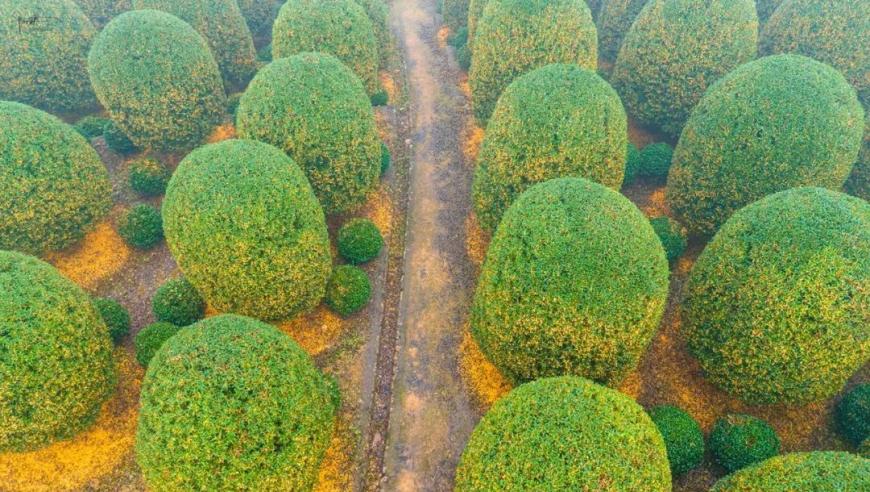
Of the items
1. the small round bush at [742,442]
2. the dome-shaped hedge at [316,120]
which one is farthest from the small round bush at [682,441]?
the dome-shaped hedge at [316,120]

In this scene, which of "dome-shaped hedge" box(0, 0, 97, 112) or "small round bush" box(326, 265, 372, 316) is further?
"dome-shaped hedge" box(0, 0, 97, 112)

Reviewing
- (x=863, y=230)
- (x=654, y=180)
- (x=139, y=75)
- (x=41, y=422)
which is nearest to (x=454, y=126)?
(x=654, y=180)

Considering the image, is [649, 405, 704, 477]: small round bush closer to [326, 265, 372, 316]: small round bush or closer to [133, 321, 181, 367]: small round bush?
[326, 265, 372, 316]: small round bush

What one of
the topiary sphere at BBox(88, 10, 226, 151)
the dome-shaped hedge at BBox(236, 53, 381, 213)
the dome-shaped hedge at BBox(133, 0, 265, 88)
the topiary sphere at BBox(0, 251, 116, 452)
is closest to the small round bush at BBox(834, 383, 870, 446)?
the dome-shaped hedge at BBox(236, 53, 381, 213)

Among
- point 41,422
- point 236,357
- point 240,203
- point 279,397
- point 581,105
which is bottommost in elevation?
point 41,422

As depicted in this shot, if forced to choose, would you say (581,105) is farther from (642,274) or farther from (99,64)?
(99,64)
